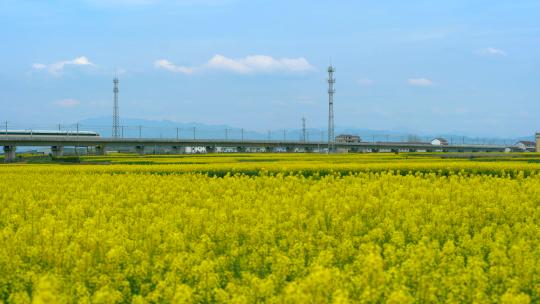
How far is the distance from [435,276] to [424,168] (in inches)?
854

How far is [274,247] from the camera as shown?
9.59 metres

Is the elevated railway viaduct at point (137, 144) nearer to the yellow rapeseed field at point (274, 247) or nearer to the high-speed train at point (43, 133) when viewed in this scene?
the high-speed train at point (43, 133)

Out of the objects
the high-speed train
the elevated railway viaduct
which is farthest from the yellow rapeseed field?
the high-speed train

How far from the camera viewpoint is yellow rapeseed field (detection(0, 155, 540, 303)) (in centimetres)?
693

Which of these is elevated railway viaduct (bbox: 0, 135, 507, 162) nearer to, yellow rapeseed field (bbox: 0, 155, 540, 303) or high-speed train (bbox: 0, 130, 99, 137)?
high-speed train (bbox: 0, 130, 99, 137)

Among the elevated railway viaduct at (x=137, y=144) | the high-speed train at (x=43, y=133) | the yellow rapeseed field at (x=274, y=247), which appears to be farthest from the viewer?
the high-speed train at (x=43, y=133)

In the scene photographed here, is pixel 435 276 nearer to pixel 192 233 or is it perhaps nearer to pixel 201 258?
pixel 201 258

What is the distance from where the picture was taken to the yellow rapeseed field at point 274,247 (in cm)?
693

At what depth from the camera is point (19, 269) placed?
332 inches

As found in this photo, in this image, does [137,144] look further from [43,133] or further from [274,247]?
[274,247]

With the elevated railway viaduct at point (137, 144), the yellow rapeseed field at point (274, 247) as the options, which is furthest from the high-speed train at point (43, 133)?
the yellow rapeseed field at point (274, 247)

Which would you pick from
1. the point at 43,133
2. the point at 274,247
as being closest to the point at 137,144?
the point at 43,133

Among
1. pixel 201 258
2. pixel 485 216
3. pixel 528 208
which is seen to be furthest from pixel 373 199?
pixel 201 258

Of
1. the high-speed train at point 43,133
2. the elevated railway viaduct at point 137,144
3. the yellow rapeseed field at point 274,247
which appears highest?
the high-speed train at point 43,133
